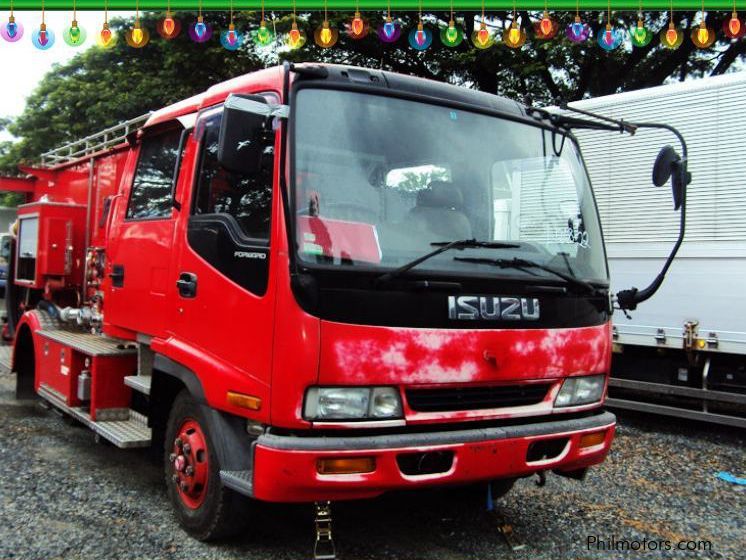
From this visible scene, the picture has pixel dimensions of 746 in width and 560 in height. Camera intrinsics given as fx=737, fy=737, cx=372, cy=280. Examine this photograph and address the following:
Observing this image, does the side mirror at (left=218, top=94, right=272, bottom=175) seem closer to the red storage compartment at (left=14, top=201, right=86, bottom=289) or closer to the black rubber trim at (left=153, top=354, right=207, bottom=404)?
the black rubber trim at (left=153, top=354, right=207, bottom=404)

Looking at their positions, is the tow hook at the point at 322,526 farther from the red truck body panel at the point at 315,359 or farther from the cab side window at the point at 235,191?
the cab side window at the point at 235,191

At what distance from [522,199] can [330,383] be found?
158cm

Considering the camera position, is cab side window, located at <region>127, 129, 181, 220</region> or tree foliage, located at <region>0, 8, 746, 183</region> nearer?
cab side window, located at <region>127, 129, 181, 220</region>

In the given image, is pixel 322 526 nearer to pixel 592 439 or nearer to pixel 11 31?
pixel 592 439

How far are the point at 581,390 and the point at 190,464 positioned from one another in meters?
2.16

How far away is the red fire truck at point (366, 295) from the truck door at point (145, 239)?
3cm

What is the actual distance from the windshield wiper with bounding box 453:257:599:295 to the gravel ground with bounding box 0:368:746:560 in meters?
1.50

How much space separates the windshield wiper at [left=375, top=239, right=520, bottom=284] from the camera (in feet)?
11.0

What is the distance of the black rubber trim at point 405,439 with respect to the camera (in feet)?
10.6

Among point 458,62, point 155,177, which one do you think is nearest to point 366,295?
point 155,177

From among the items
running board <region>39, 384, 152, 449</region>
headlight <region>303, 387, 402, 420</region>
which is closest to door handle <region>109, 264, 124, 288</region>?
running board <region>39, 384, 152, 449</region>

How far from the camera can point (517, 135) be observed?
13.5 ft

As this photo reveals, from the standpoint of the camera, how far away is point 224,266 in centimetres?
374

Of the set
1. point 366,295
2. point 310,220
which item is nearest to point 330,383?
point 366,295
